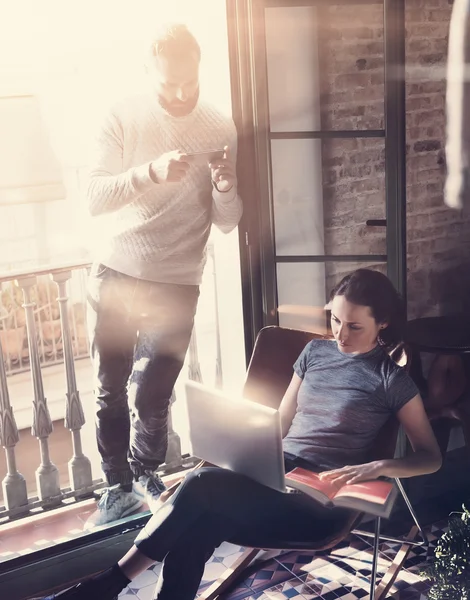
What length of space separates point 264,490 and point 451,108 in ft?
7.20

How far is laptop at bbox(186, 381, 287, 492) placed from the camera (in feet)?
7.45

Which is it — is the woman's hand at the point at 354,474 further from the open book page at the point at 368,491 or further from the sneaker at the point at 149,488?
the sneaker at the point at 149,488

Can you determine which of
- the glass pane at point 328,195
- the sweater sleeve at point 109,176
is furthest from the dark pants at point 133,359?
the glass pane at point 328,195

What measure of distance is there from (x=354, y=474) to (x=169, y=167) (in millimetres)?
1294

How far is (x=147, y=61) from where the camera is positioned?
307 cm

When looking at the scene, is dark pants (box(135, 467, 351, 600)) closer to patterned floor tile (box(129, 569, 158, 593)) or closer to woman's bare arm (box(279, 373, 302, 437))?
woman's bare arm (box(279, 373, 302, 437))

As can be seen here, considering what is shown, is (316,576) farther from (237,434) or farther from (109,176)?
(109,176)

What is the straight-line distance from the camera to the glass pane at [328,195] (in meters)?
3.16

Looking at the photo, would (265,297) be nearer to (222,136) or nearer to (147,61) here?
(222,136)

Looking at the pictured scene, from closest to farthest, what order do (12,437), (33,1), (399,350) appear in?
1. (399,350)
2. (12,437)
3. (33,1)

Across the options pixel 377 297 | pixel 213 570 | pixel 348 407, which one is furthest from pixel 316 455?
pixel 213 570

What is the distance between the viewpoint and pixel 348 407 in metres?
2.62

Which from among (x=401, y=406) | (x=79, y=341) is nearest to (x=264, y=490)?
(x=401, y=406)

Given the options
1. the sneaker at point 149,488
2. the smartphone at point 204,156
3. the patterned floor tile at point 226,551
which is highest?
the smartphone at point 204,156
